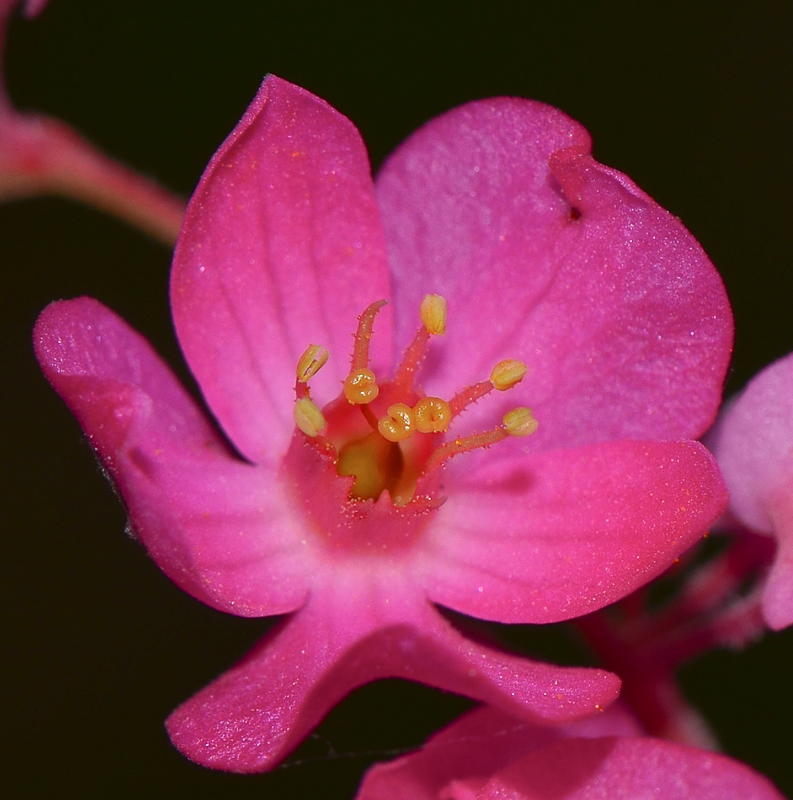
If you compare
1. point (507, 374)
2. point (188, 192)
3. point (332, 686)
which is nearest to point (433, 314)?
point (507, 374)

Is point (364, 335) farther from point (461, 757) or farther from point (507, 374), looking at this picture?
point (461, 757)

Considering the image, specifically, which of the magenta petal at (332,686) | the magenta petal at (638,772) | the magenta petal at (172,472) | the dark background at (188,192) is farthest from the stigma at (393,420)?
the dark background at (188,192)

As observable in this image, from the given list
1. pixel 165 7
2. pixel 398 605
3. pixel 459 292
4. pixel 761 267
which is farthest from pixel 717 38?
pixel 398 605

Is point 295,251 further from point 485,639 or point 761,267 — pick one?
point 761,267

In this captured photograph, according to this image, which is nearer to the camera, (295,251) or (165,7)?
(295,251)

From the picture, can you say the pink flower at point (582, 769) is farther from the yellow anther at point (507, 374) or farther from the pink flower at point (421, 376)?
the yellow anther at point (507, 374)

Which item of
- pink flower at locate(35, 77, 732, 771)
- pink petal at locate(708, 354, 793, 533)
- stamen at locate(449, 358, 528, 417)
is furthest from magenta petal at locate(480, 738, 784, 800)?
stamen at locate(449, 358, 528, 417)
